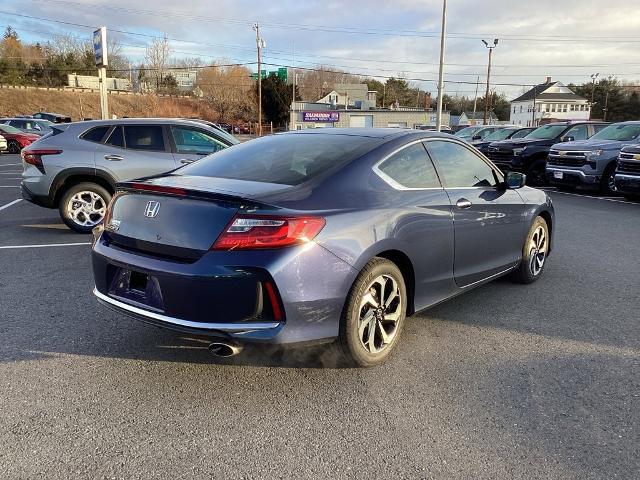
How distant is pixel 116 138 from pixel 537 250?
5919mm

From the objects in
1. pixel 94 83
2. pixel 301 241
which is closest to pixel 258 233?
pixel 301 241

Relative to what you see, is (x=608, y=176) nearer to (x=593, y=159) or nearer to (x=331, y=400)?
(x=593, y=159)

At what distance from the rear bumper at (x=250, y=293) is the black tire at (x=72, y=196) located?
5.08 meters

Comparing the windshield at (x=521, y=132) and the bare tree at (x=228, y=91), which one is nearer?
the windshield at (x=521, y=132)

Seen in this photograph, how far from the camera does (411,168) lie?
12.5 feet

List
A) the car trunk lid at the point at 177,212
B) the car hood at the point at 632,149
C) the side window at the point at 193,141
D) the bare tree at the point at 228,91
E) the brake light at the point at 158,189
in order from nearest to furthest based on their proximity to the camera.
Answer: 1. the car trunk lid at the point at 177,212
2. the brake light at the point at 158,189
3. the side window at the point at 193,141
4. the car hood at the point at 632,149
5. the bare tree at the point at 228,91

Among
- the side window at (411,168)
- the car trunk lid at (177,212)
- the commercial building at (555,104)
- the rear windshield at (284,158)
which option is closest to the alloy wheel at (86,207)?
the rear windshield at (284,158)

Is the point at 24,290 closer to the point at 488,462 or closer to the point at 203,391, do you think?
the point at 203,391

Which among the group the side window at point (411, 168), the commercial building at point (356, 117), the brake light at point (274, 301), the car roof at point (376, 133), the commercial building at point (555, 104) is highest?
the commercial building at point (555, 104)

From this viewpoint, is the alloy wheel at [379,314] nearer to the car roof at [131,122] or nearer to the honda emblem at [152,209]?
the honda emblem at [152,209]

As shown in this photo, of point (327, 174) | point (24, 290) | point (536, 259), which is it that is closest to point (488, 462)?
point (327, 174)

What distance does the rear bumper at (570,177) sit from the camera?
40.4ft

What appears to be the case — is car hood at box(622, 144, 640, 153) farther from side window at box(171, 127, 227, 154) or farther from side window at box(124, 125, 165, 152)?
side window at box(124, 125, 165, 152)

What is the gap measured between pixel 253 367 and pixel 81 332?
1447 millimetres
